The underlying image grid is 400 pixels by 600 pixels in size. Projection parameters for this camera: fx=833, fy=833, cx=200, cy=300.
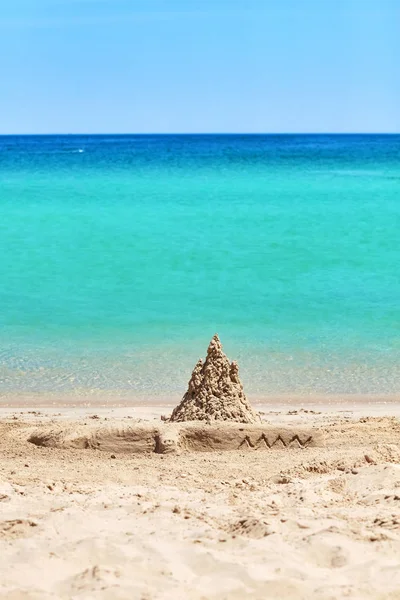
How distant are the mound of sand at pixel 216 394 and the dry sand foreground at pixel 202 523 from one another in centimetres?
37

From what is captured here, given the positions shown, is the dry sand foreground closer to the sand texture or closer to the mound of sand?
the sand texture

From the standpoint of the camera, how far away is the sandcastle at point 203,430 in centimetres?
543

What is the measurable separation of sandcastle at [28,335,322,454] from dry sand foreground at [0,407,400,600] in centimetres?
9

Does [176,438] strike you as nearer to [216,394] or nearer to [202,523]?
[216,394]

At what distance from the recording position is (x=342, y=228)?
20234 millimetres

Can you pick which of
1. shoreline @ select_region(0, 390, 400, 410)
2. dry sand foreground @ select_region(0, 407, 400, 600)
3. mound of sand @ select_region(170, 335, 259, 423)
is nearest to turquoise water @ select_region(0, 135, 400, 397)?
shoreline @ select_region(0, 390, 400, 410)

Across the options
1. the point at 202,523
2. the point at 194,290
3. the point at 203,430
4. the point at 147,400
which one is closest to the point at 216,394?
the point at 203,430

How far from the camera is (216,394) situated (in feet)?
18.7

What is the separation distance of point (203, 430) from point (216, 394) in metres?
0.35

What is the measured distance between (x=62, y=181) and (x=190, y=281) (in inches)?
894

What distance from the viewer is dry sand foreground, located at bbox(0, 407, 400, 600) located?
11.0 ft

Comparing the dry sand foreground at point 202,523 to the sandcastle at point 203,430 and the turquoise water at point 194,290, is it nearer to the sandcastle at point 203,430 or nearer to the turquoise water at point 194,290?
the sandcastle at point 203,430

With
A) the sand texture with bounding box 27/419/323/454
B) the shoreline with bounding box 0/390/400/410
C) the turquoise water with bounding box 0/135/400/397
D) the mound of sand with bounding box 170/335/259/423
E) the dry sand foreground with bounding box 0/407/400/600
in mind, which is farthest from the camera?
the turquoise water with bounding box 0/135/400/397

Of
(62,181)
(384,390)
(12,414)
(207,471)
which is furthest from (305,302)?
(62,181)
